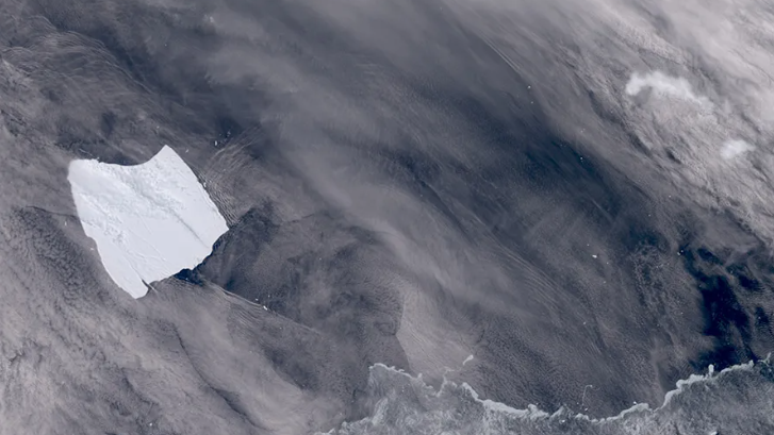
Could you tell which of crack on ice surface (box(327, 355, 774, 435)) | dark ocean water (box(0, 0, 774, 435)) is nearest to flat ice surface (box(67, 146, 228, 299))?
dark ocean water (box(0, 0, 774, 435))

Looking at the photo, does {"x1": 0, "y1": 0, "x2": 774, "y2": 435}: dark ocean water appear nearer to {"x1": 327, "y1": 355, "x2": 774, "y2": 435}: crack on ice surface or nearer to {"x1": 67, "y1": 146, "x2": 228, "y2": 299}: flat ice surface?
{"x1": 327, "y1": 355, "x2": 774, "y2": 435}: crack on ice surface

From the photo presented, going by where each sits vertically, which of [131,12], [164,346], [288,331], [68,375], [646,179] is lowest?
[68,375]

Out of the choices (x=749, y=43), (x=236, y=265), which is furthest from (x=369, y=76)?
(x=749, y=43)

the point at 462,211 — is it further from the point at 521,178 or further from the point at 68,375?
the point at 68,375

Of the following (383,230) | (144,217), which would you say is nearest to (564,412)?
(383,230)

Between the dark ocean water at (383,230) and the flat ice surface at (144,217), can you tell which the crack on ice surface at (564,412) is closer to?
the dark ocean water at (383,230)

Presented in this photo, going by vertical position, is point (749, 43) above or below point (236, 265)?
above

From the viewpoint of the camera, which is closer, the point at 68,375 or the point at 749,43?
the point at 68,375
